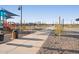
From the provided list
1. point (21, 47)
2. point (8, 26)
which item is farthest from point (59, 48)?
point (8, 26)

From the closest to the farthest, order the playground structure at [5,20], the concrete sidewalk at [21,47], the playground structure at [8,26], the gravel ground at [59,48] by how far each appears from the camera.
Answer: the concrete sidewalk at [21,47]
the gravel ground at [59,48]
the playground structure at [5,20]
the playground structure at [8,26]

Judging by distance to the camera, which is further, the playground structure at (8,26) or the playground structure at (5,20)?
the playground structure at (8,26)

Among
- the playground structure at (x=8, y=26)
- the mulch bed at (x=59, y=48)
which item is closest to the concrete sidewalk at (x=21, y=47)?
the mulch bed at (x=59, y=48)

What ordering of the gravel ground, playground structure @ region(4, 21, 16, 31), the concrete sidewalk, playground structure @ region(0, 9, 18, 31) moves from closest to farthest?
the concrete sidewalk
the gravel ground
playground structure @ region(0, 9, 18, 31)
playground structure @ region(4, 21, 16, 31)

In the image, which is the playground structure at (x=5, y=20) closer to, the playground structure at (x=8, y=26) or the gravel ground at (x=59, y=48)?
the playground structure at (x=8, y=26)

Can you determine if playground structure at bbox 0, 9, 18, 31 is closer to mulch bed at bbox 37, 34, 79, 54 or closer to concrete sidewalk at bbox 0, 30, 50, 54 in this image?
concrete sidewalk at bbox 0, 30, 50, 54

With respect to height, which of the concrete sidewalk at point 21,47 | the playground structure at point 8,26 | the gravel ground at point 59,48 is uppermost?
the playground structure at point 8,26

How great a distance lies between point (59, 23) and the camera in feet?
67.8

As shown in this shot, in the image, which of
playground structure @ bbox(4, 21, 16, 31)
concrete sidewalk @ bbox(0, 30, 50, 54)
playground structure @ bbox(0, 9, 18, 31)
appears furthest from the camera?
playground structure @ bbox(4, 21, 16, 31)

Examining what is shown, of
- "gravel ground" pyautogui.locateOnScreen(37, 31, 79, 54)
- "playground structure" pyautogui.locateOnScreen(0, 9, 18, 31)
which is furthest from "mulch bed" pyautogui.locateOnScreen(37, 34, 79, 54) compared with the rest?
"playground structure" pyautogui.locateOnScreen(0, 9, 18, 31)

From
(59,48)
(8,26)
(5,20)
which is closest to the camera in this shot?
(59,48)

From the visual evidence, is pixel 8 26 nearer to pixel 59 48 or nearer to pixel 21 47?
pixel 21 47
